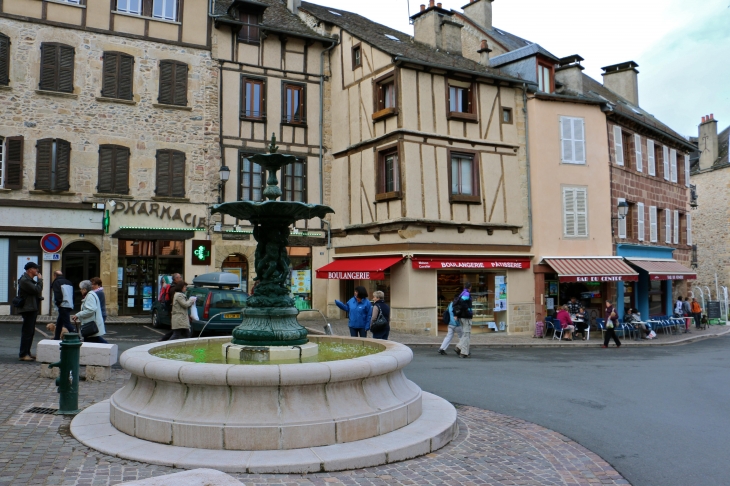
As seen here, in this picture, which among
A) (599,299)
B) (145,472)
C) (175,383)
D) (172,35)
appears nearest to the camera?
(145,472)

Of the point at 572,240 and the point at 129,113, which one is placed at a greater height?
the point at 129,113

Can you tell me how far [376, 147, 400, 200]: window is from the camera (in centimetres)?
1823

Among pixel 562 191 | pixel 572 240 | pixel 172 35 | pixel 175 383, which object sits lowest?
pixel 175 383

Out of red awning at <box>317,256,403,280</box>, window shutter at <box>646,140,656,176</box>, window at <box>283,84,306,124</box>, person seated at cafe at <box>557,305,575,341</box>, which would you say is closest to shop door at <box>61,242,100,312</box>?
red awning at <box>317,256,403,280</box>

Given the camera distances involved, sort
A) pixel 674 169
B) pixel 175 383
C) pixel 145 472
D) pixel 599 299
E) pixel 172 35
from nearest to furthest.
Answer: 1. pixel 145 472
2. pixel 175 383
3. pixel 172 35
4. pixel 599 299
5. pixel 674 169

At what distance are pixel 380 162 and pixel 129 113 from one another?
821cm

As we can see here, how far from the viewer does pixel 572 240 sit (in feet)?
66.8

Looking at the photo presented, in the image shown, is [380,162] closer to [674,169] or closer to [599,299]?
[599,299]

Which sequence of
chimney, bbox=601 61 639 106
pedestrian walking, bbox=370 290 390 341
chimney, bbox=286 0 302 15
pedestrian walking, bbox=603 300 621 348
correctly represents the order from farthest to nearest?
chimney, bbox=601 61 639 106 → chimney, bbox=286 0 302 15 → pedestrian walking, bbox=603 300 621 348 → pedestrian walking, bbox=370 290 390 341

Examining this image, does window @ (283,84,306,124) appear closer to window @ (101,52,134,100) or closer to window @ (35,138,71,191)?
window @ (101,52,134,100)

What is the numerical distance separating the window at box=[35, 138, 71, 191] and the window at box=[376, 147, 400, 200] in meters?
9.56

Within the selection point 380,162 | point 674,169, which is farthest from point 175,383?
point 674,169

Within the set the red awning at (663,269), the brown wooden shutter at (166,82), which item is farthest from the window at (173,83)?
the red awning at (663,269)

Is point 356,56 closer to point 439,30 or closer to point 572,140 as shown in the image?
point 439,30
